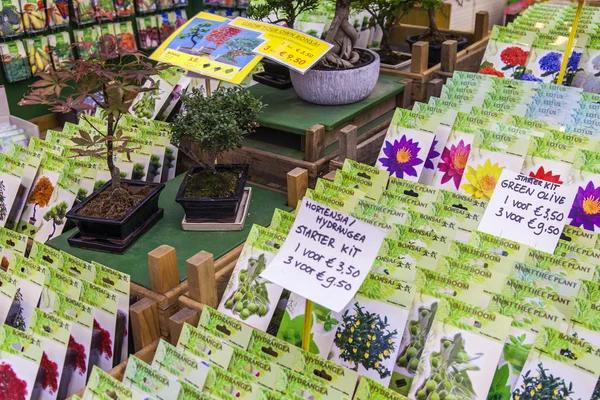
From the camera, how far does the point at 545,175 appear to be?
5.97 ft

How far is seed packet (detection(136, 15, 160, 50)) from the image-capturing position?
14.8 ft

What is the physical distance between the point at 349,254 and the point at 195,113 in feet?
2.78

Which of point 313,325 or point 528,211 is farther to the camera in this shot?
point 528,211

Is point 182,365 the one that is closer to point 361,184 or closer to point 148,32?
point 361,184

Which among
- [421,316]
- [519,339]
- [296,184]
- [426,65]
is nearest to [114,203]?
[296,184]

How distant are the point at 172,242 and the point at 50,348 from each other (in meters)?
0.52

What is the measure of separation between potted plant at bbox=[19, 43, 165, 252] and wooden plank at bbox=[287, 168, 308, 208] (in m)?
0.43

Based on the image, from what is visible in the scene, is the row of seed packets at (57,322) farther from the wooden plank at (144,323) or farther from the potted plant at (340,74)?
the potted plant at (340,74)

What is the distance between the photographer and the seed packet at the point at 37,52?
3855mm

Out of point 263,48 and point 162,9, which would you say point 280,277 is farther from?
point 162,9

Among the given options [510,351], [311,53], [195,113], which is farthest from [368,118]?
[510,351]

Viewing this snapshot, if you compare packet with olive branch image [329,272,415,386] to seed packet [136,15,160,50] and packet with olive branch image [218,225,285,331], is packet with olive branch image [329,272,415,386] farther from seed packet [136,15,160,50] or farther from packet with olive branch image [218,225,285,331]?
seed packet [136,15,160,50]

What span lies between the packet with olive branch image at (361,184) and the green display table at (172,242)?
0.93 ft

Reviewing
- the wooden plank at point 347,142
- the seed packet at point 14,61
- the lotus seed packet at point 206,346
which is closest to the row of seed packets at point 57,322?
the lotus seed packet at point 206,346
